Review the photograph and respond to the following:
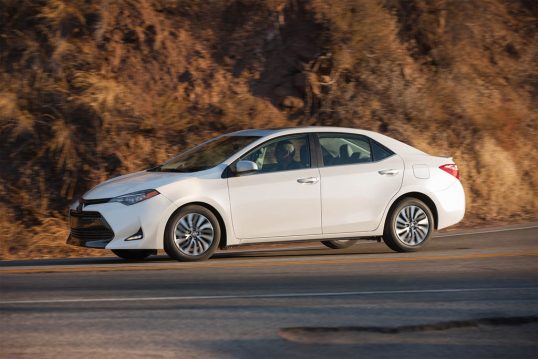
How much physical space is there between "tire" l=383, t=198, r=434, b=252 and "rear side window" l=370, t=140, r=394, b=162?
1.95 ft

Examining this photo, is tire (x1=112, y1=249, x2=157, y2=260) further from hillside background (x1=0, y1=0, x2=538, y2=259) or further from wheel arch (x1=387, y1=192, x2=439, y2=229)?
hillside background (x1=0, y1=0, x2=538, y2=259)

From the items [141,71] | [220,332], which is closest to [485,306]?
[220,332]

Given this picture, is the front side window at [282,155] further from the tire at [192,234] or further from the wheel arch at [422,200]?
the wheel arch at [422,200]

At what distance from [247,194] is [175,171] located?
3.24 ft

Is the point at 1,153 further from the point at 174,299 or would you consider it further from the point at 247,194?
the point at 174,299

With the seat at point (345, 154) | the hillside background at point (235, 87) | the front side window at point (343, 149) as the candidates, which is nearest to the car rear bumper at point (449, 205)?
the front side window at point (343, 149)

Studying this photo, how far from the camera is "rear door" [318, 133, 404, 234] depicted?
12.2 meters

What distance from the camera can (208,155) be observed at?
40.6ft

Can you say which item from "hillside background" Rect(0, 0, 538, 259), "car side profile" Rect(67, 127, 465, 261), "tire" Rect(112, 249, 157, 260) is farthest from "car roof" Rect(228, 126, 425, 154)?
"hillside background" Rect(0, 0, 538, 259)

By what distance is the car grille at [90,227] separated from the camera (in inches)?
448

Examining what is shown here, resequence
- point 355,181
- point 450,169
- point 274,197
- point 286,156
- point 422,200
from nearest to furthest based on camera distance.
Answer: point 274,197, point 286,156, point 355,181, point 422,200, point 450,169

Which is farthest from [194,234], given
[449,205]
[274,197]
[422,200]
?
[449,205]

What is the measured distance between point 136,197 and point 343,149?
2678 millimetres

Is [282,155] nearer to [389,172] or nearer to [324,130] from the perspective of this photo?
[324,130]
